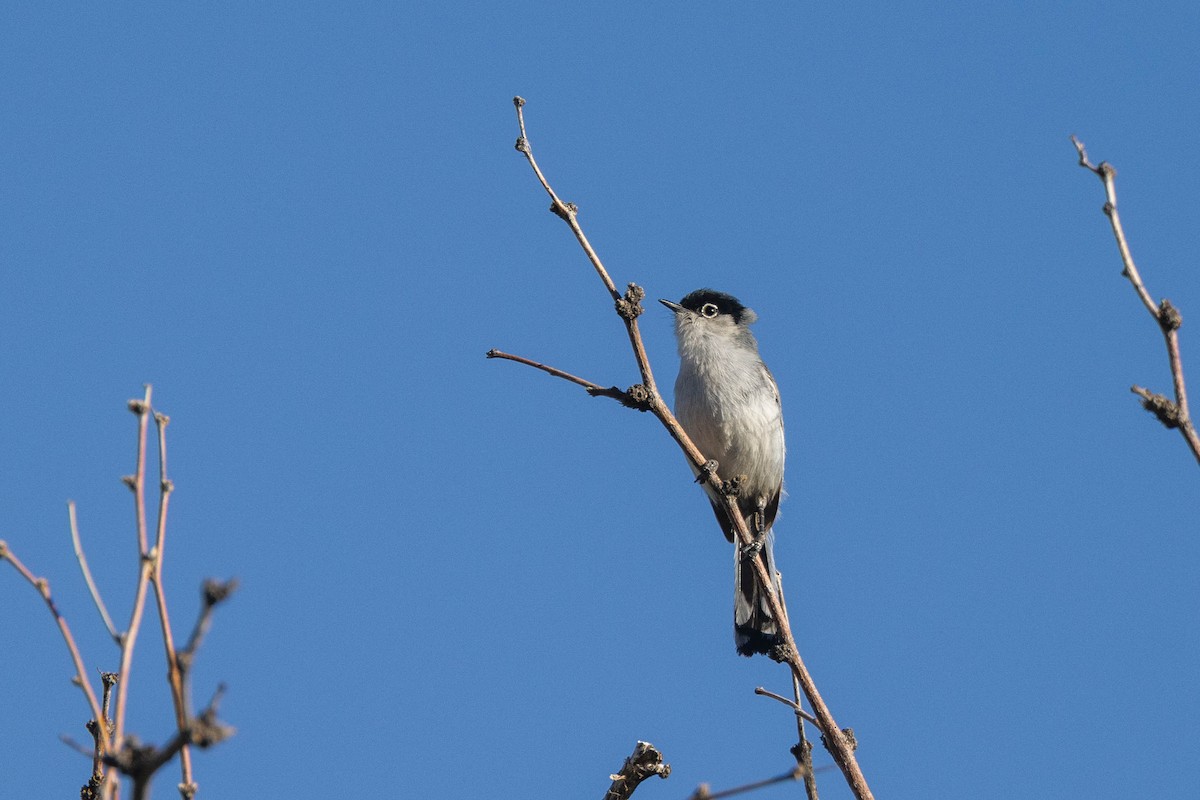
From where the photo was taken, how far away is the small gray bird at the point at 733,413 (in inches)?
307

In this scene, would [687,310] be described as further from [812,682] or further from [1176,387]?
[1176,387]

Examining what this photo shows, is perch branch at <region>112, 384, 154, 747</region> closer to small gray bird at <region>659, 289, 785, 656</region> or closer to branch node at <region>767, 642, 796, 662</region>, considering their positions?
branch node at <region>767, 642, 796, 662</region>

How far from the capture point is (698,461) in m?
4.44

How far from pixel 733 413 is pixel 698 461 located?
133 inches

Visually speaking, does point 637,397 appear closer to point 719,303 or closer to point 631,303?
point 631,303

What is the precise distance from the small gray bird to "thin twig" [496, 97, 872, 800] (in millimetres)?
2955

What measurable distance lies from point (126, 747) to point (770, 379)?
702cm

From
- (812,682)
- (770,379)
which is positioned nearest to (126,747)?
(812,682)

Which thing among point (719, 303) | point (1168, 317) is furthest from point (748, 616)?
point (1168, 317)

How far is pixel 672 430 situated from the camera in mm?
4141

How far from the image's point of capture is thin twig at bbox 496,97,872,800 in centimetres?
307

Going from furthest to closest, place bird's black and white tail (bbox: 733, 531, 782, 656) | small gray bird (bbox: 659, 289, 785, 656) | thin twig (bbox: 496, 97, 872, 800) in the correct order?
1. small gray bird (bbox: 659, 289, 785, 656)
2. bird's black and white tail (bbox: 733, 531, 782, 656)
3. thin twig (bbox: 496, 97, 872, 800)

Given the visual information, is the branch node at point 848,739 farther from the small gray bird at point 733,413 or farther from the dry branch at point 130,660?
the small gray bird at point 733,413

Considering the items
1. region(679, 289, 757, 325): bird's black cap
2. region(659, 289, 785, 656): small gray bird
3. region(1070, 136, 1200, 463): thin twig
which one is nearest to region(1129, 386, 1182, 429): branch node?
region(1070, 136, 1200, 463): thin twig
